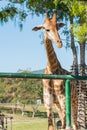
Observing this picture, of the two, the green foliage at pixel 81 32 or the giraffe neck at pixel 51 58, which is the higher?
the green foliage at pixel 81 32

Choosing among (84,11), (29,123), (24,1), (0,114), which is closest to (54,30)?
(0,114)

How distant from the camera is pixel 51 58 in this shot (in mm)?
6070

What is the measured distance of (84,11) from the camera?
1059cm

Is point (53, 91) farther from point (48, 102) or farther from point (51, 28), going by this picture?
point (51, 28)

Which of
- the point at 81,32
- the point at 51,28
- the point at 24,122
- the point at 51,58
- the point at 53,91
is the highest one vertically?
the point at 81,32

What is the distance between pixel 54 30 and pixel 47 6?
6.89m

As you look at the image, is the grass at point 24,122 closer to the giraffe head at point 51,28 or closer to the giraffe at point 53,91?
the giraffe at point 53,91

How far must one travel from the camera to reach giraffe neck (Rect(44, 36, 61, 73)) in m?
6.05

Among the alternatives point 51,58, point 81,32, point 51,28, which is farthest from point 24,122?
point 81,32

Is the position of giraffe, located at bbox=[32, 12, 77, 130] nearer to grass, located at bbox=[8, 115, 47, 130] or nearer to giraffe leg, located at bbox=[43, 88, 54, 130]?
giraffe leg, located at bbox=[43, 88, 54, 130]

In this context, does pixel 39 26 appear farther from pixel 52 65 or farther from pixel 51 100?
pixel 51 100

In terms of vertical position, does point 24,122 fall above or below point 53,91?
below

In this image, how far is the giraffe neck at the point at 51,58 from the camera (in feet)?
19.8

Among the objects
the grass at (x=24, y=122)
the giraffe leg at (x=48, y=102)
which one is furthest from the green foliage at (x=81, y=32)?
the giraffe leg at (x=48, y=102)
